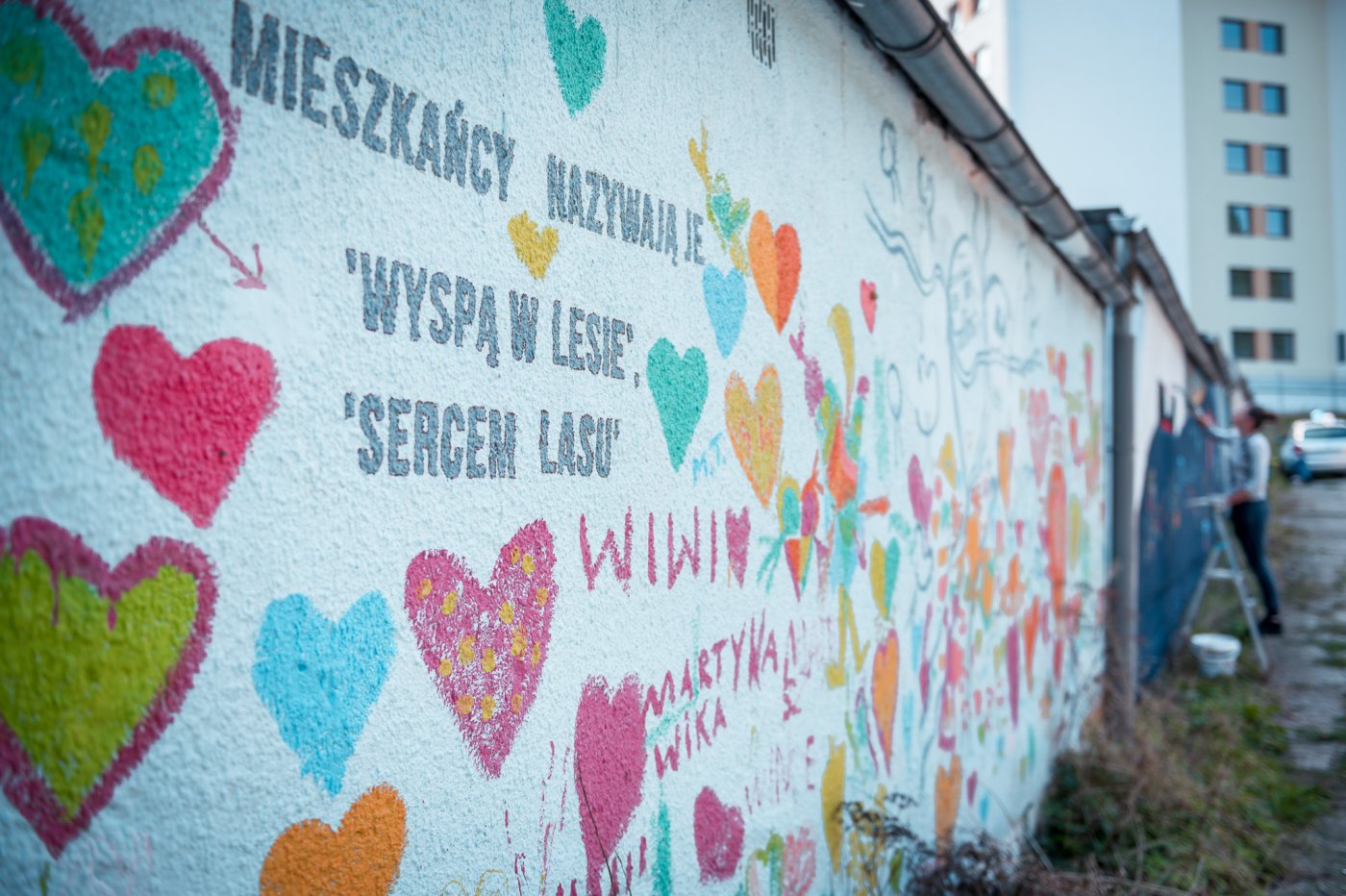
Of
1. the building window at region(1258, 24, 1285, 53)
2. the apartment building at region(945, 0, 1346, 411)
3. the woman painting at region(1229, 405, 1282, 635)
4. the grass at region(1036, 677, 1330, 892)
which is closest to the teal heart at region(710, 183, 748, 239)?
the grass at region(1036, 677, 1330, 892)

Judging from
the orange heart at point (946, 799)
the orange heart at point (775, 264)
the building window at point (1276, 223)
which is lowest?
the orange heart at point (946, 799)

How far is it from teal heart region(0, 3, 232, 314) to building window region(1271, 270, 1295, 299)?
40843mm

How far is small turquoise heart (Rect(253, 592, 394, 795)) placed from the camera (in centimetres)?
107

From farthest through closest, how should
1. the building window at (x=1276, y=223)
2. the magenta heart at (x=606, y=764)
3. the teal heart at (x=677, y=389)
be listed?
the building window at (x=1276, y=223) < the teal heart at (x=677, y=389) < the magenta heart at (x=606, y=764)

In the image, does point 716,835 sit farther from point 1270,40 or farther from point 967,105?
point 1270,40

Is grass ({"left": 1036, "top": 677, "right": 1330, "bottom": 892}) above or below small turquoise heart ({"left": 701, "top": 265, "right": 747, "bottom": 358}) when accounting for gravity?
below

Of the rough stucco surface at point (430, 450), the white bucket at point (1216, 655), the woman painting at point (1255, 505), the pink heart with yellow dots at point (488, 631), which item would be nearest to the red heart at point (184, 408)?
the rough stucco surface at point (430, 450)

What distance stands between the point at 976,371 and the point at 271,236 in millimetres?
3136

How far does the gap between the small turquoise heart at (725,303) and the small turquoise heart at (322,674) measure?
37.1 inches

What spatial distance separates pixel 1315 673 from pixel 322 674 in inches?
350

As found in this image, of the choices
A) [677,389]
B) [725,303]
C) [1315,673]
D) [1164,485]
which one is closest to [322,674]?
[677,389]

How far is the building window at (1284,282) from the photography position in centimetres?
3538

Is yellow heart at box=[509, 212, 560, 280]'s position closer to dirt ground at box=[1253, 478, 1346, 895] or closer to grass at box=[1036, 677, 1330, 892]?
grass at box=[1036, 677, 1330, 892]

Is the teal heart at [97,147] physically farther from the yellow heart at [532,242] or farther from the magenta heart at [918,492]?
the magenta heart at [918,492]
